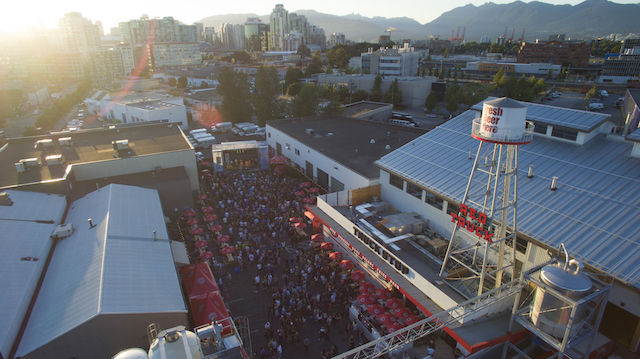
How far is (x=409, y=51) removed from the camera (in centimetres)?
11650

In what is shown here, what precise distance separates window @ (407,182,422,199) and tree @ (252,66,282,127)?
42.9 meters

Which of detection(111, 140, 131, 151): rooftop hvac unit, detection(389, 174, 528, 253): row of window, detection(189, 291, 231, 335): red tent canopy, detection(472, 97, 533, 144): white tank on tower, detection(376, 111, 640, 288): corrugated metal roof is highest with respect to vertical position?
detection(472, 97, 533, 144): white tank on tower

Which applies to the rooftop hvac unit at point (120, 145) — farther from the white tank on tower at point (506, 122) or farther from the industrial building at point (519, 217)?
the white tank on tower at point (506, 122)

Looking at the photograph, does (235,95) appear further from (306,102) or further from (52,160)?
(52,160)

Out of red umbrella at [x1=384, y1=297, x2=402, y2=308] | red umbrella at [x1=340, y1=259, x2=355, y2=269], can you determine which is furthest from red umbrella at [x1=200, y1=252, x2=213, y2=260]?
red umbrella at [x1=384, y1=297, x2=402, y2=308]

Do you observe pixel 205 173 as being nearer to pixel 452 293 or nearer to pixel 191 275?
pixel 191 275

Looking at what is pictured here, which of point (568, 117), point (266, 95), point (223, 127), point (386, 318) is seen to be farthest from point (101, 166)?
point (266, 95)

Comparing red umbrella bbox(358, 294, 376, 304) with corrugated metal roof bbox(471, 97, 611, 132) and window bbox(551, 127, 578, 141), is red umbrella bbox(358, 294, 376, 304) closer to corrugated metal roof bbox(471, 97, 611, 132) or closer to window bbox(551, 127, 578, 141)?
corrugated metal roof bbox(471, 97, 611, 132)

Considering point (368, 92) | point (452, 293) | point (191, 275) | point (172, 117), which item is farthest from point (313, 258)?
point (368, 92)

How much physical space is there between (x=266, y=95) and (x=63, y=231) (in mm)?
44871

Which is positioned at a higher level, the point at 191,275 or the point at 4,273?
the point at 4,273

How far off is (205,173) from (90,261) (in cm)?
2073

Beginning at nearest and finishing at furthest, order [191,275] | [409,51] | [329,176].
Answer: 1. [191,275]
2. [329,176]
3. [409,51]

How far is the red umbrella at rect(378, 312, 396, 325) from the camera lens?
16930 mm
